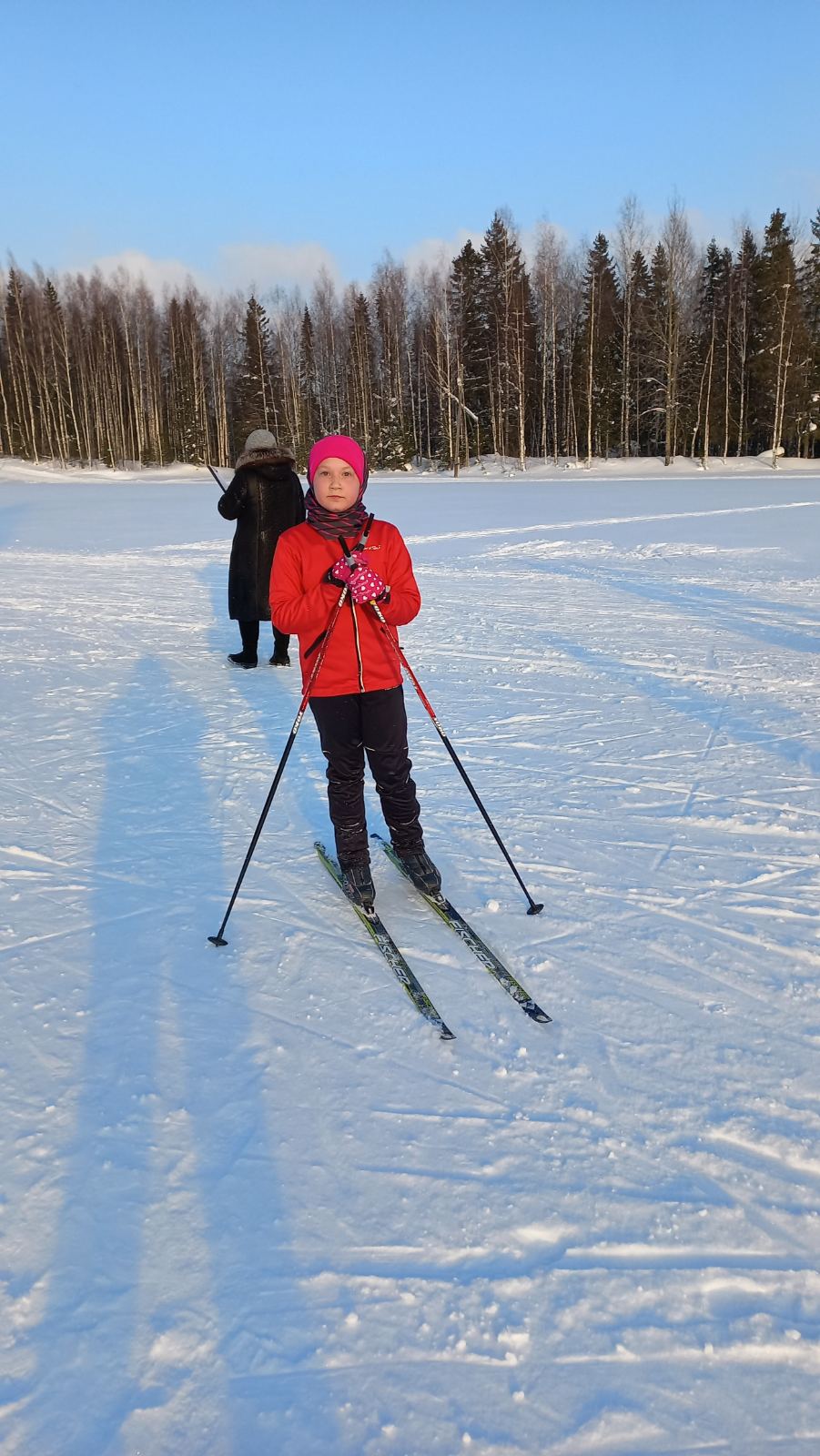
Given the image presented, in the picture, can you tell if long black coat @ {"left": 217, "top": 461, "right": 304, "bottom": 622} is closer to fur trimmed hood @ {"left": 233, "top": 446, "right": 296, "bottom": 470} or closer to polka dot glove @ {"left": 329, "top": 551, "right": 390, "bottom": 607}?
fur trimmed hood @ {"left": 233, "top": 446, "right": 296, "bottom": 470}

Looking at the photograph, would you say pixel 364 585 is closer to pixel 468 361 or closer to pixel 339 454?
pixel 339 454

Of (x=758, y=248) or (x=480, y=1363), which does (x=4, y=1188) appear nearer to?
(x=480, y=1363)

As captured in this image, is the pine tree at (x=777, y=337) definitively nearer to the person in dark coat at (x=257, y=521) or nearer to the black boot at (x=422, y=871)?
the person in dark coat at (x=257, y=521)

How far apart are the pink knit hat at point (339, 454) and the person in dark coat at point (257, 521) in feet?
12.9

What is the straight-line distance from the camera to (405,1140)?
2160 mm

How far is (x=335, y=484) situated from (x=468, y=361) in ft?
150

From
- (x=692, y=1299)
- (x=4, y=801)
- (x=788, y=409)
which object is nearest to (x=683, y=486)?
(x=788, y=409)

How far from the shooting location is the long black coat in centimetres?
699

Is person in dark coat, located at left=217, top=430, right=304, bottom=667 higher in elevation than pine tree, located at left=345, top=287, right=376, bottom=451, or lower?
lower

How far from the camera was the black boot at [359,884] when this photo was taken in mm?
3283

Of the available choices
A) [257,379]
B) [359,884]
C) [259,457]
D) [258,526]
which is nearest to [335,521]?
[359,884]

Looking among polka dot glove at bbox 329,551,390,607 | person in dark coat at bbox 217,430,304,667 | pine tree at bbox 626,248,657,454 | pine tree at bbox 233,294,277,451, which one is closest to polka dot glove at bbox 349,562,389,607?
polka dot glove at bbox 329,551,390,607

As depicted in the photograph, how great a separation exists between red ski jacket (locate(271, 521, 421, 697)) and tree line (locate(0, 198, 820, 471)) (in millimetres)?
35520

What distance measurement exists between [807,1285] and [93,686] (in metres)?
6.06
